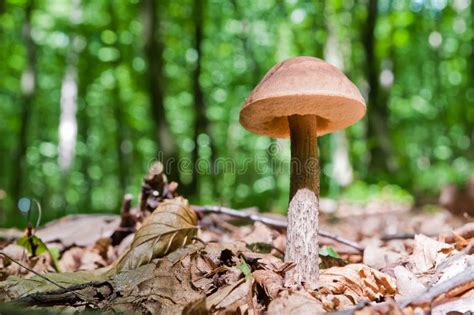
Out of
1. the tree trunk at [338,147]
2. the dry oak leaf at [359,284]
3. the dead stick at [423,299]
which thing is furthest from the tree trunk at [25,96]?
the dead stick at [423,299]

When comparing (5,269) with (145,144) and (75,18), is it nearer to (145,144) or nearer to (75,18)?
(75,18)

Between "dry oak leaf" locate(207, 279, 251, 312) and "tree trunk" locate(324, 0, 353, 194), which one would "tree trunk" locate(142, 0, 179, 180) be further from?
"dry oak leaf" locate(207, 279, 251, 312)

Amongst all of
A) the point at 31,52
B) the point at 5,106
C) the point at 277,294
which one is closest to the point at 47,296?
the point at 277,294

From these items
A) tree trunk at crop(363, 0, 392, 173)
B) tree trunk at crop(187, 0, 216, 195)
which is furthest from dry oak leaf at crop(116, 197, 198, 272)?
tree trunk at crop(187, 0, 216, 195)

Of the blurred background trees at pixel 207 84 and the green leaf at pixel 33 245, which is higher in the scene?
the blurred background trees at pixel 207 84

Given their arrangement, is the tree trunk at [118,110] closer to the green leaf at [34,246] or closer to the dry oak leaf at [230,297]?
the green leaf at [34,246]

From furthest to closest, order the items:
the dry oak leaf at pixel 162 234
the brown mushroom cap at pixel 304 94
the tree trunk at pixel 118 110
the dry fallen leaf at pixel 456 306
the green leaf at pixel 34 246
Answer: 1. the tree trunk at pixel 118 110
2. the green leaf at pixel 34 246
3. the dry oak leaf at pixel 162 234
4. the brown mushroom cap at pixel 304 94
5. the dry fallen leaf at pixel 456 306

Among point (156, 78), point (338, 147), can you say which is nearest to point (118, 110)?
point (156, 78)
